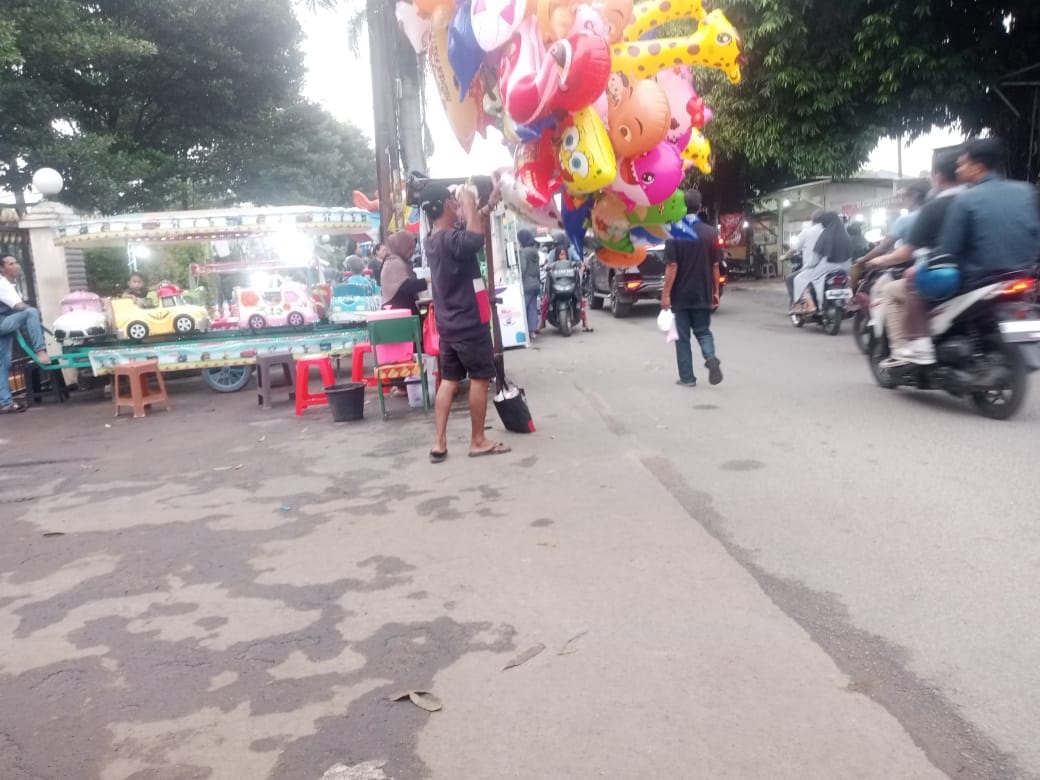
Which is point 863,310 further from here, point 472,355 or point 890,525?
point 890,525

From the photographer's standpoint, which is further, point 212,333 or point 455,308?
point 212,333

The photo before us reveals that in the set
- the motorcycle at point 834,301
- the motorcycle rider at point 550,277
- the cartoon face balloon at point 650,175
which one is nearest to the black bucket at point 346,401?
the cartoon face balloon at point 650,175

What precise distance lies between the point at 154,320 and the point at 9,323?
1580 millimetres

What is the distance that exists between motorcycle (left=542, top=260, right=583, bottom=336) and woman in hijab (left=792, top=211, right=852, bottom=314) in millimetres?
3688

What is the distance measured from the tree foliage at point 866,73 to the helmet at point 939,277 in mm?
Result: 9664

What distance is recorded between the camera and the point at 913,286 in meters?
6.70

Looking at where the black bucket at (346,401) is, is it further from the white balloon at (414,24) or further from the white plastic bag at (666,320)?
the white balloon at (414,24)

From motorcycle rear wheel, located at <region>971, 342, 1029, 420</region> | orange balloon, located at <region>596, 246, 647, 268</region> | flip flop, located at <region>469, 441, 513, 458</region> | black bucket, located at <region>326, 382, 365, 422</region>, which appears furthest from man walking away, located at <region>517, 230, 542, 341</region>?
motorcycle rear wheel, located at <region>971, 342, 1029, 420</region>

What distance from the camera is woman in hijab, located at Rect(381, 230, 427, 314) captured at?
844 centimetres

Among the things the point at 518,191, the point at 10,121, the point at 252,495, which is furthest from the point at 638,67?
the point at 10,121

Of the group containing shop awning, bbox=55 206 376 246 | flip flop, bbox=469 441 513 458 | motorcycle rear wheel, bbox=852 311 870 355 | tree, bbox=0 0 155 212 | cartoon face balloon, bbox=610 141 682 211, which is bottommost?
flip flop, bbox=469 441 513 458

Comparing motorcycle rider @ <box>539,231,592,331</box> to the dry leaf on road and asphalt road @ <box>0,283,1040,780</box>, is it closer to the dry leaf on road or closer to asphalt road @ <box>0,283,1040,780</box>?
asphalt road @ <box>0,283,1040,780</box>

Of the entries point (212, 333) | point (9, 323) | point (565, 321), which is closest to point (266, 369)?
point (212, 333)

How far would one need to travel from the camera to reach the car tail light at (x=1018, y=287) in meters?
6.09
